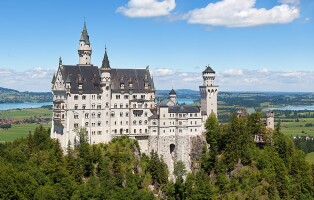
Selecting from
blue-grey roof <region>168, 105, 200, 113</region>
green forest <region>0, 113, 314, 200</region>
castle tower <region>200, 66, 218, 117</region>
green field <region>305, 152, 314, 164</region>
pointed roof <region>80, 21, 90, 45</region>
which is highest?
pointed roof <region>80, 21, 90, 45</region>

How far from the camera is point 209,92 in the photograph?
118875 millimetres

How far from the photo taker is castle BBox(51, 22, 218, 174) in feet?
339

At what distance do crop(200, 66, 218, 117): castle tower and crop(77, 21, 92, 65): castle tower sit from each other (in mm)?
31713

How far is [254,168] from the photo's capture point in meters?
107

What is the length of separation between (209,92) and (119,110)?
25839 millimetres

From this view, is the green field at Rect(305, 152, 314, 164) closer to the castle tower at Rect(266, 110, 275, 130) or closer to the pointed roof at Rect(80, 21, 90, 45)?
the castle tower at Rect(266, 110, 275, 130)

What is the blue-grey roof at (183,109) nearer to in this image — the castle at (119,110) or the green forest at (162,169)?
the castle at (119,110)

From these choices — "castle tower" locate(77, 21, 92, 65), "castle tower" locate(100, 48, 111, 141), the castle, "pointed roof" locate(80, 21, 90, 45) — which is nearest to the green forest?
the castle

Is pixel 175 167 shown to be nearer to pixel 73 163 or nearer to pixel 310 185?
pixel 73 163

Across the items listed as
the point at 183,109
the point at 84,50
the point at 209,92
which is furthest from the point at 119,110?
the point at 209,92

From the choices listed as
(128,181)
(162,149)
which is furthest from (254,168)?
(128,181)

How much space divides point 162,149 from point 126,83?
1911 centimetres

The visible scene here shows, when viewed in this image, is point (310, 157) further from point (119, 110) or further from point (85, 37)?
point (85, 37)

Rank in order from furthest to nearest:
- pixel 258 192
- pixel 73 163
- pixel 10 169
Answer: pixel 258 192
pixel 73 163
pixel 10 169
